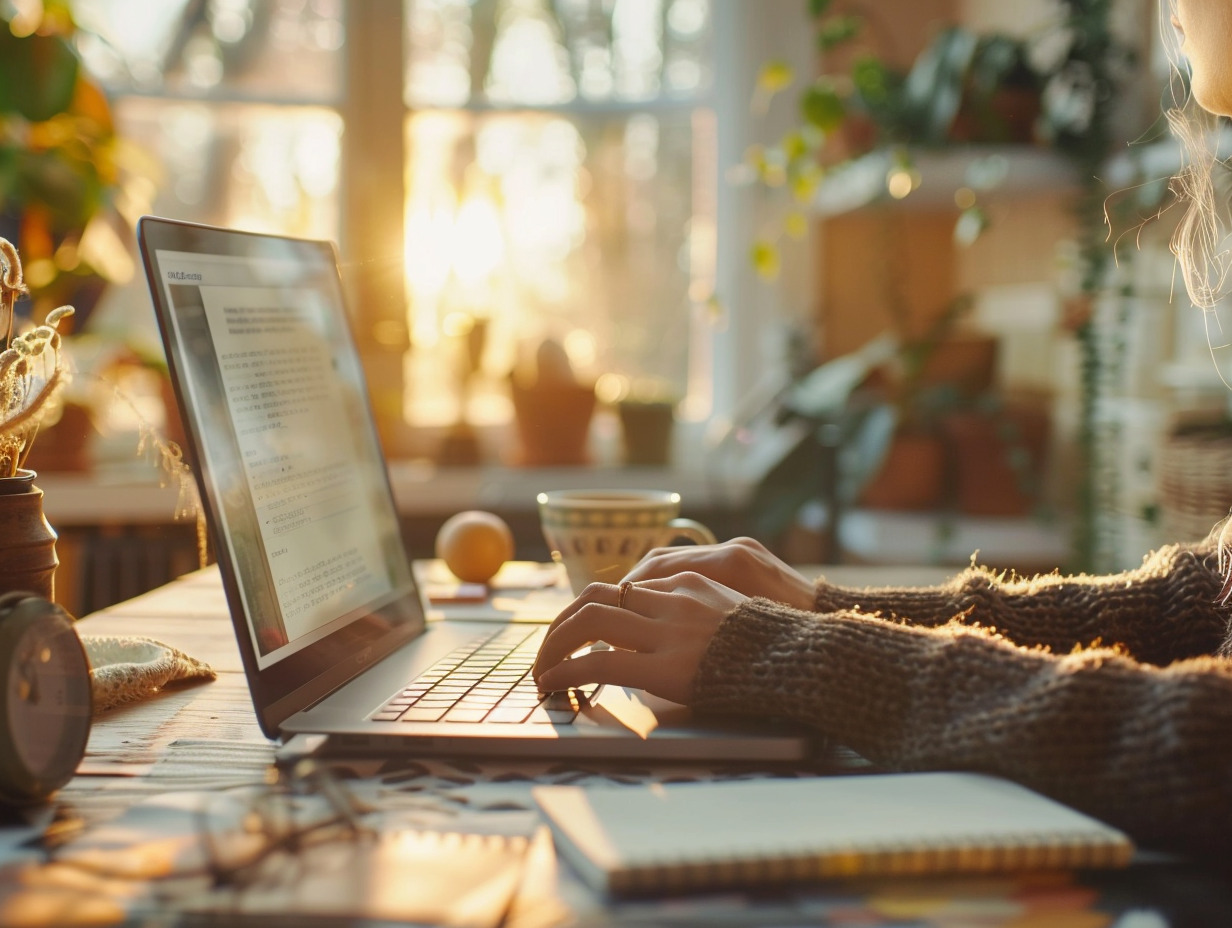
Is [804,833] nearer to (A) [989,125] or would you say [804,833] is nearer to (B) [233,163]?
(A) [989,125]

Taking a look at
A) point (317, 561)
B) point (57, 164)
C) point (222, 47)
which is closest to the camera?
point (317, 561)

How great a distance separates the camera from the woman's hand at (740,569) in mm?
687

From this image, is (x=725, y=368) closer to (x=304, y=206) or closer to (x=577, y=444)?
(x=577, y=444)

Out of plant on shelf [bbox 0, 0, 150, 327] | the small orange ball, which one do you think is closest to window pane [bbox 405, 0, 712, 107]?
plant on shelf [bbox 0, 0, 150, 327]

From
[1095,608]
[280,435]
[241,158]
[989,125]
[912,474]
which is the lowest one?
[912,474]

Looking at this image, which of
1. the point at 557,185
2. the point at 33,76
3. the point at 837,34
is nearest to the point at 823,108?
the point at 837,34

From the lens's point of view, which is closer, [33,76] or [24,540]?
[24,540]

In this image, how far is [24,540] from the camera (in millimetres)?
555

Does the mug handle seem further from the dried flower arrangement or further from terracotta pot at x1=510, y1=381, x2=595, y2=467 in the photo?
terracotta pot at x1=510, y1=381, x2=595, y2=467

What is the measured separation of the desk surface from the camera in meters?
0.38

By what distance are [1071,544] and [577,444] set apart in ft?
3.56

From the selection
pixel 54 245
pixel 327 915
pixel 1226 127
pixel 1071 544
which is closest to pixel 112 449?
pixel 54 245

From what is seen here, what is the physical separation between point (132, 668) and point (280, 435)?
0.52 feet

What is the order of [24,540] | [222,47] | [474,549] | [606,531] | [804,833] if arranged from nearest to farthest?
[804,833], [24,540], [606,531], [474,549], [222,47]
